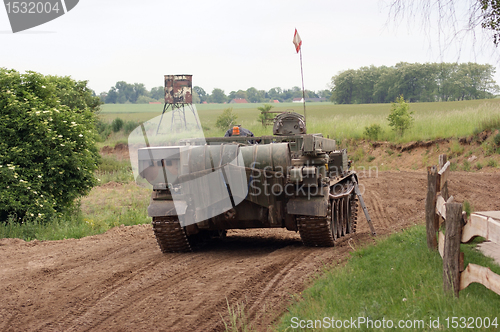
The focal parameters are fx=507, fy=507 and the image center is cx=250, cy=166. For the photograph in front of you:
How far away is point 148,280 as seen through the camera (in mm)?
6801

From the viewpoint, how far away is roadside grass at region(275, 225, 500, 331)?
4462mm

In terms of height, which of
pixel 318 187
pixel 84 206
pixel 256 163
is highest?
pixel 256 163

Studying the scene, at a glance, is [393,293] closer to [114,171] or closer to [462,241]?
[462,241]

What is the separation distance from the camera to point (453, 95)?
4847 cm

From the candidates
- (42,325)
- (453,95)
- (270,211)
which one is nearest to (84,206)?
(270,211)

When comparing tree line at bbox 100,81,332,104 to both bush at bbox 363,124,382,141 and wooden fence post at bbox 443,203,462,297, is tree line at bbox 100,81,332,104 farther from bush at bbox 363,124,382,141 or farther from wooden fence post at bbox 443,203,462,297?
wooden fence post at bbox 443,203,462,297

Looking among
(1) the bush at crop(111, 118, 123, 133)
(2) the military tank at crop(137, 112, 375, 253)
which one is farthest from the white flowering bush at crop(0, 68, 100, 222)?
(1) the bush at crop(111, 118, 123, 133)

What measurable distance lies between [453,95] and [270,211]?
1786 inches

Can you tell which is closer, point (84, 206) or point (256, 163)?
point (256, 163)

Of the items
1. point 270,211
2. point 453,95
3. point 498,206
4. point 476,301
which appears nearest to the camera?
point 476,301

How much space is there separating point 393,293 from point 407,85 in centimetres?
4791

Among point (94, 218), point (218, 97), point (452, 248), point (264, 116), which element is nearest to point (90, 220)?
point (94, 218)

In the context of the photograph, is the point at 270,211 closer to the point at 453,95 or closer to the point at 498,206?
the point at 498,206

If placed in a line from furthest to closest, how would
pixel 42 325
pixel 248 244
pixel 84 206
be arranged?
pixel 84 206
pixel 248 244
pixel 42 325
